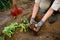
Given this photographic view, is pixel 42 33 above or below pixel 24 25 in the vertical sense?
below

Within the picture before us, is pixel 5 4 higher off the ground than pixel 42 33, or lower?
higher

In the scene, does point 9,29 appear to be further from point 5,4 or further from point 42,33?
point 5,4

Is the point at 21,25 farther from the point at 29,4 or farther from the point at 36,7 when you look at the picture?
the point at 29,4

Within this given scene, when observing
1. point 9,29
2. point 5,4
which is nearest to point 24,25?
point 9,29

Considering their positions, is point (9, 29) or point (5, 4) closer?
point (9, 29)

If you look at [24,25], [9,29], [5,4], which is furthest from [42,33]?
[5,4]

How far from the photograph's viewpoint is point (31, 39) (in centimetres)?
359

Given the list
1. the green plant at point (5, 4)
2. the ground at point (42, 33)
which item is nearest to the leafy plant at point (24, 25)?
the ground at point (42, 33)

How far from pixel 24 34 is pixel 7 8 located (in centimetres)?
141

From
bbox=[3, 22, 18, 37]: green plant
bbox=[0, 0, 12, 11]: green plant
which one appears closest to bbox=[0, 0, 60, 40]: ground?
bbox=[3, 22, 18, 37]: green plant

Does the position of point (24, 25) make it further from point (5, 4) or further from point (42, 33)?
point (5, 4)

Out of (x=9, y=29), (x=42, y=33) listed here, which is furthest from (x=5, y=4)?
(x=42, y=33)

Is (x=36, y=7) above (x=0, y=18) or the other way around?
above

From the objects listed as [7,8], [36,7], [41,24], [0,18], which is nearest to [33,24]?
[41,24]
